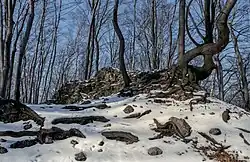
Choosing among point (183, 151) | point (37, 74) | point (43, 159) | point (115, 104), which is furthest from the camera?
point (37, 74)

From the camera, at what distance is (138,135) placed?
6.71 metres

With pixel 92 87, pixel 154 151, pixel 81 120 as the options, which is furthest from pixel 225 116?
pixel 92 87

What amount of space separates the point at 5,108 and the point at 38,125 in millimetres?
1217

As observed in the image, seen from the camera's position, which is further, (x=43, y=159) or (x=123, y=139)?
(x=123, y=139)

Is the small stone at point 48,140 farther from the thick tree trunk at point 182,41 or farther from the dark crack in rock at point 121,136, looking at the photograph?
the thick tree trunk at point 182,41

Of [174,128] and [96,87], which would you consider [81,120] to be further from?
[96,87]

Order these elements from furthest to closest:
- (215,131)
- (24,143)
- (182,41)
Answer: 1. (182,41)
2. (215,131)
3. (24,143)

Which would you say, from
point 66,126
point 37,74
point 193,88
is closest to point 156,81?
point 193,88

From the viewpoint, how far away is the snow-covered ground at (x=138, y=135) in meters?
5.91

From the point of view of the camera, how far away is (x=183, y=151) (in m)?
6.20

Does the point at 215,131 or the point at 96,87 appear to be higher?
the point at 96,87

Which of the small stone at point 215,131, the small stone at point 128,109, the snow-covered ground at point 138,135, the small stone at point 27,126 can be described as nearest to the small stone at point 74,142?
the snow-covered ground at point 138,135

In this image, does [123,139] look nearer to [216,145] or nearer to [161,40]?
[216,145]

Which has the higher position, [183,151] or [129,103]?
[129,103]
